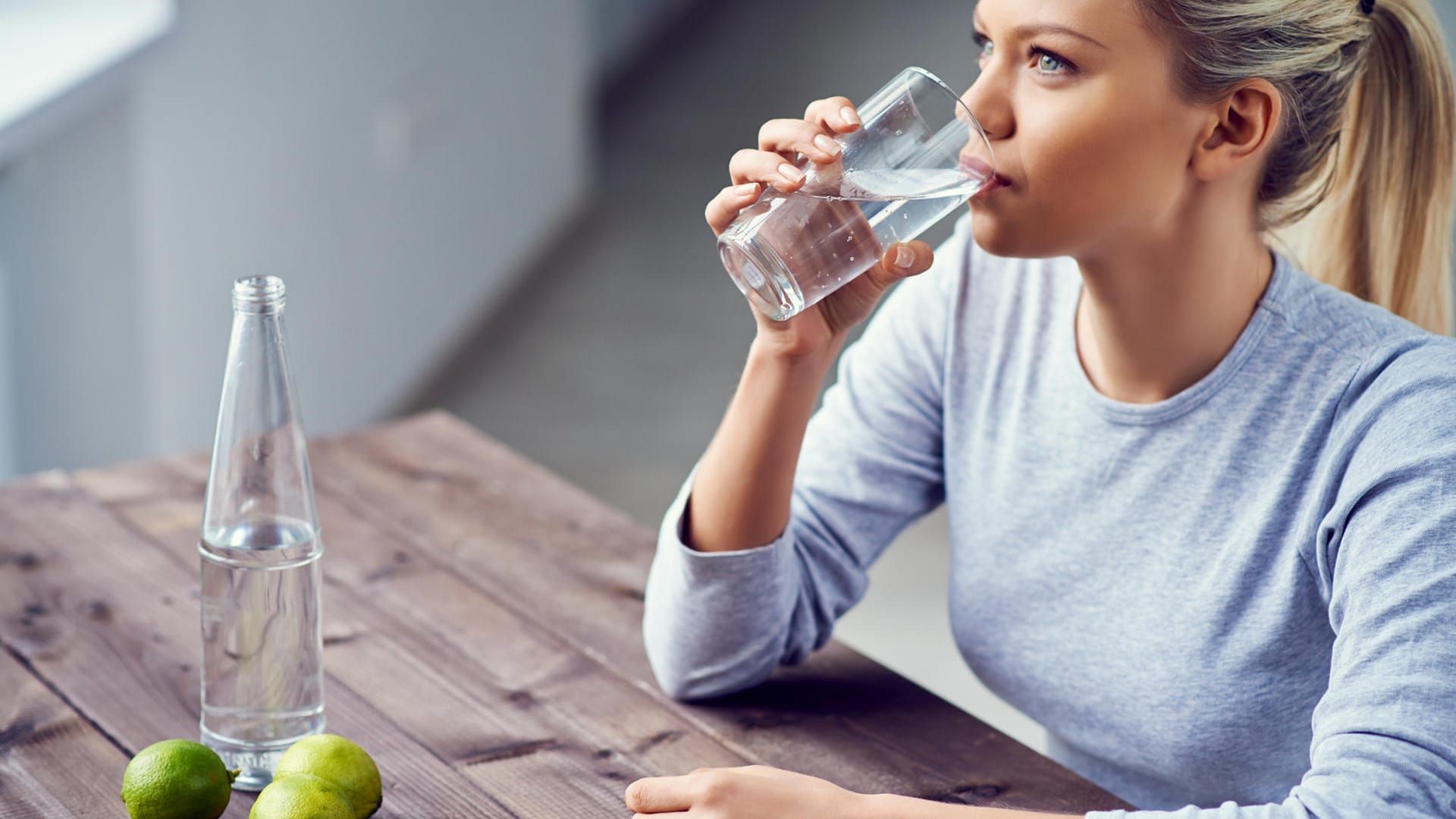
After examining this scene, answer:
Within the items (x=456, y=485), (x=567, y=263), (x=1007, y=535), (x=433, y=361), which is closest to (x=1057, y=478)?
(x=1007, y=535)

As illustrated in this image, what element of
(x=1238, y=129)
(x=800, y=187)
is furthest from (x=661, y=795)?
(x=1238, y=129)

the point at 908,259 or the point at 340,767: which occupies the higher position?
the point at 908,259

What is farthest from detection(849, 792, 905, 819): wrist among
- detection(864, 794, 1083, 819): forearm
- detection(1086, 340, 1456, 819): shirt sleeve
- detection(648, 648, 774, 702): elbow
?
detection(648, 648, 774, 702): elbow

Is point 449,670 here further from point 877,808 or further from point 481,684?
point 877,808

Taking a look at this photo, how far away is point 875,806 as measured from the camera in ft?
2.97

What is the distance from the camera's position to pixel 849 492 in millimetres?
1285

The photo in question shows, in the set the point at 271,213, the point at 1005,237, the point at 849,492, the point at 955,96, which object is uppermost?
the point at 955,96

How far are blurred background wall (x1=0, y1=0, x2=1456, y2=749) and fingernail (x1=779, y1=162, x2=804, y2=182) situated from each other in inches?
54.1

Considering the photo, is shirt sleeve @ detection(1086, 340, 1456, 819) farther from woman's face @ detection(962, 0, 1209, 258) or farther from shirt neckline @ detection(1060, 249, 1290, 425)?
woman's face @ detection(962, 0, 1209, 258)

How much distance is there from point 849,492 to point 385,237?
2334 mm

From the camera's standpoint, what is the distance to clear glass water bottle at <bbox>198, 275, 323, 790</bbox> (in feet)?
3.14

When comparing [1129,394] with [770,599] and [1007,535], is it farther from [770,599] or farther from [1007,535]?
[770,599]

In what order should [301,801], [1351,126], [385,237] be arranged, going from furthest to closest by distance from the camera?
[385,237]
[1351,126]
[301,801]

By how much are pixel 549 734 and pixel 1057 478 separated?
460mm
